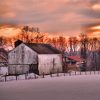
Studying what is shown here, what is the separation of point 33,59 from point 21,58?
3.87 m

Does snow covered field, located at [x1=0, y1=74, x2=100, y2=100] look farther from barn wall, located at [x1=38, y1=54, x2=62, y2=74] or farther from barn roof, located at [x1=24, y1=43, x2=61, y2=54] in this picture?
barn roof, located at [x1=24, y1=43, x2=61, y2=54]

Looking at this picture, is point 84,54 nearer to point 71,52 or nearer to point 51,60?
point 71,52

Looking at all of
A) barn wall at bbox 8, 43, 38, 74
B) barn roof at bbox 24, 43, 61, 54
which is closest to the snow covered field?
barn wall at bbox 8, 43, 38, 74

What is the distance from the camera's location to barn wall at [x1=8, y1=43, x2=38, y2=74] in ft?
207

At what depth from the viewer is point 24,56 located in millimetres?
65062

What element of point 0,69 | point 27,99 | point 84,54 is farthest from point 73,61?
point 27,99

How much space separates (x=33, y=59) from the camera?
207ft

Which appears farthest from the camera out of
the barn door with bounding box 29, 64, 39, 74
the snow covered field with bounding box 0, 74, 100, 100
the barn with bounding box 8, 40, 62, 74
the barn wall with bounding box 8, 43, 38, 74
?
the barn wall with bounding box 8, 43, 38, 74

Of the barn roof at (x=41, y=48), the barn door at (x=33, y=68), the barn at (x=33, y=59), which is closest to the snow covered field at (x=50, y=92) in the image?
the barn door at (x=33, y=68)

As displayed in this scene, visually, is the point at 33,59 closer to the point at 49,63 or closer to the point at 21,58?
the point at 21,58

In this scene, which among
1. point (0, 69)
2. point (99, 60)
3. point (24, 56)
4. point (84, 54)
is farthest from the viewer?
point (99, 60)

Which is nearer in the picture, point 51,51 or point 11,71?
point 11,71

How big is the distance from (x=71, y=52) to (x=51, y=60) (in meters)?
55.1

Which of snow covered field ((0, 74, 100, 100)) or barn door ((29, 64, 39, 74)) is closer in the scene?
snow covered field ((0, 74, 100, 100))
